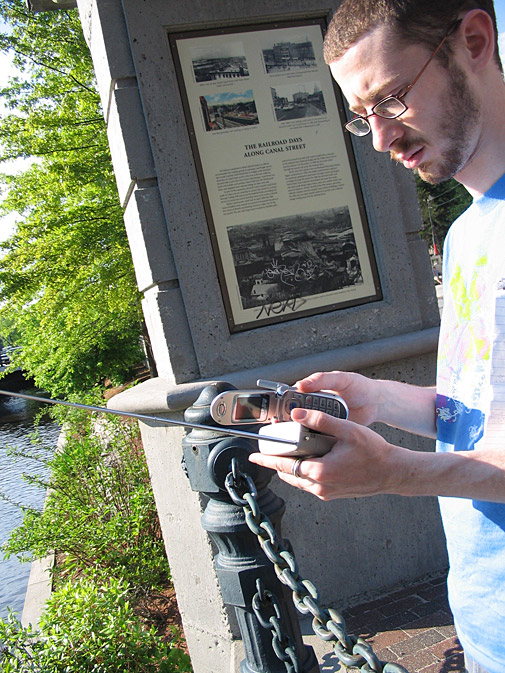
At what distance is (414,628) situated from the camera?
142 inches

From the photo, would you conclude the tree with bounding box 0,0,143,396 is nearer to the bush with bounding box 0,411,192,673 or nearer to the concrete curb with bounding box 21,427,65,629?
the bush with bounding box 0,411,192,673

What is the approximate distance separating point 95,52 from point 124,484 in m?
3.76

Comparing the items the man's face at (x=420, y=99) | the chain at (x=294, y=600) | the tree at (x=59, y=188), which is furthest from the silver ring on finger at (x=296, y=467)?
the tree at (x=59, y=188)

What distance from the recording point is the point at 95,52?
423cm

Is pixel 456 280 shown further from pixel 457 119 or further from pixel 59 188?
pixel 59 188

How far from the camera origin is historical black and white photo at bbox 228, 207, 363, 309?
13.0 ft

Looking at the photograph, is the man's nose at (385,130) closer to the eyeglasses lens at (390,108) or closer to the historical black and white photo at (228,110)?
the eyeglasses lens at (390,108)

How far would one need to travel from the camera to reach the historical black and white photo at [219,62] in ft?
12.8

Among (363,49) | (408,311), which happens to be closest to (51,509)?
(408,311)

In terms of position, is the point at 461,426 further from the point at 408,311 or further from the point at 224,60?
the point at 224,60

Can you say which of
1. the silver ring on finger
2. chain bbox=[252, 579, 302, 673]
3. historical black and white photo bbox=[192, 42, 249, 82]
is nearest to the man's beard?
the silver ring on finger

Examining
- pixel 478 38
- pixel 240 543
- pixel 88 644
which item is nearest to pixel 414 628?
pixel 88 644

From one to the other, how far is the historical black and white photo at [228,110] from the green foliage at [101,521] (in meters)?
3.20

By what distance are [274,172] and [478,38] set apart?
2471 mm
